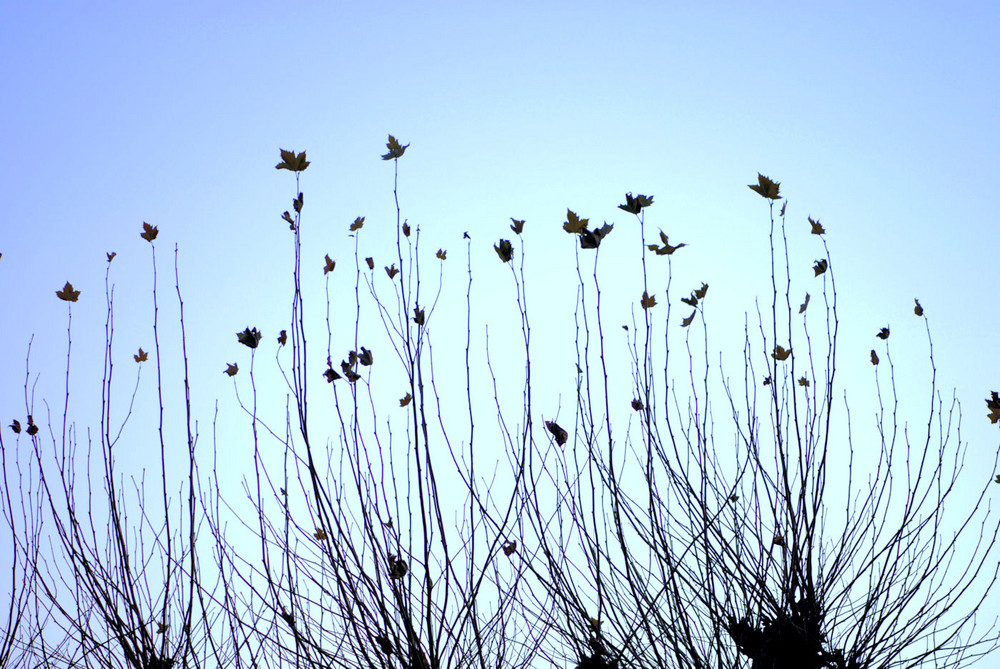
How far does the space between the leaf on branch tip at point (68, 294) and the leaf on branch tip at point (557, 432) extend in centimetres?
227

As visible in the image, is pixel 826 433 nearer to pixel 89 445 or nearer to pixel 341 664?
pixel 341 664

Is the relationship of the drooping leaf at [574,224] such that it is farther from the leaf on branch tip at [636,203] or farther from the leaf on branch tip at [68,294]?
the leaf on branch tip at [68,294]

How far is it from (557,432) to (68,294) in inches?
93.2

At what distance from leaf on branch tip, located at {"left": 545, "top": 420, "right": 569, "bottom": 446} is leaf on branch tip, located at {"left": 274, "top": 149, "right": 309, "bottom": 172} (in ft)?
4.78

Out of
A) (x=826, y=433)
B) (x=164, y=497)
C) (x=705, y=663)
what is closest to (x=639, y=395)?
(x=826, y=433)

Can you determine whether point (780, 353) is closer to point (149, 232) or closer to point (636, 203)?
point (636, 203)

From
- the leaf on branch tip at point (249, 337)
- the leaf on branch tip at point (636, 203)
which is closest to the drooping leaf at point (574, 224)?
the leaf on branch tip at point (636, 203)

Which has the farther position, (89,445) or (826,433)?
(89,445)

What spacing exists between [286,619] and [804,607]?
2.23m

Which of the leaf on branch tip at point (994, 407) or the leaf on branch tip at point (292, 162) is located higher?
the leaf on branch tip at point (292, 162)

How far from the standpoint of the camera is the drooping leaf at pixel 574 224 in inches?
145

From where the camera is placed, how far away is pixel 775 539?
3.82 m

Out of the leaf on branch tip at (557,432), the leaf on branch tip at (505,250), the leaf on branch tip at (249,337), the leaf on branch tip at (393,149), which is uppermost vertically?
the leaf on branch tip at (393,149)

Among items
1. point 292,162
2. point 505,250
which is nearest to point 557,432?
point 505,250
